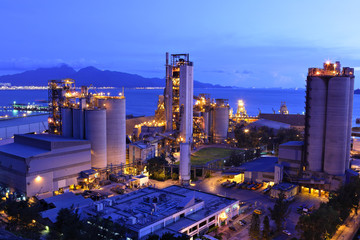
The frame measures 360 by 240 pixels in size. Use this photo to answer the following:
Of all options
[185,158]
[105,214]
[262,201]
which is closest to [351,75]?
[262,201]

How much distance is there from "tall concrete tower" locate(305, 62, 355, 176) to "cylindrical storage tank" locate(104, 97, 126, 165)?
60.3 feet

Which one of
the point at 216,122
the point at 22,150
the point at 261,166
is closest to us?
the point at 22,150

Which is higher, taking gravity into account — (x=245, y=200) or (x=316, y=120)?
(x=316, y=120)

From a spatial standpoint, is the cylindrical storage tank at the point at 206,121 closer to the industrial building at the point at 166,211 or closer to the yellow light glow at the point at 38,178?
the industrial building at the point at 166,211

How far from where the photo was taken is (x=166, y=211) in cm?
2108

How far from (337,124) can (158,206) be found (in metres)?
17.5

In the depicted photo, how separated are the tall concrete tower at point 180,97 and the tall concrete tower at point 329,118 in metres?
17.1

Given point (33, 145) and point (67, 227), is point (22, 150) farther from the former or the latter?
point (67, 227)

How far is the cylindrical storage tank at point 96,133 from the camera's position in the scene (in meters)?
32.3

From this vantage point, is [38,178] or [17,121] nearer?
[38,178]

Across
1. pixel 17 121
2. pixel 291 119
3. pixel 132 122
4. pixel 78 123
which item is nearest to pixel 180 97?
pixel 132 122

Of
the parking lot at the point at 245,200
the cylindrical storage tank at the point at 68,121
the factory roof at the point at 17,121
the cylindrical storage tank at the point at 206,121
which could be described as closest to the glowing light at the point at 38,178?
the parking lot at the point at 245,200

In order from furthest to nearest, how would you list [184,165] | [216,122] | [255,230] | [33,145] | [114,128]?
[216,122] < [114,128] < [184,165] < [33,145] < [255,230]

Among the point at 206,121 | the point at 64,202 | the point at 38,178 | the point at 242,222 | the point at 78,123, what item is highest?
the point at 78,123
